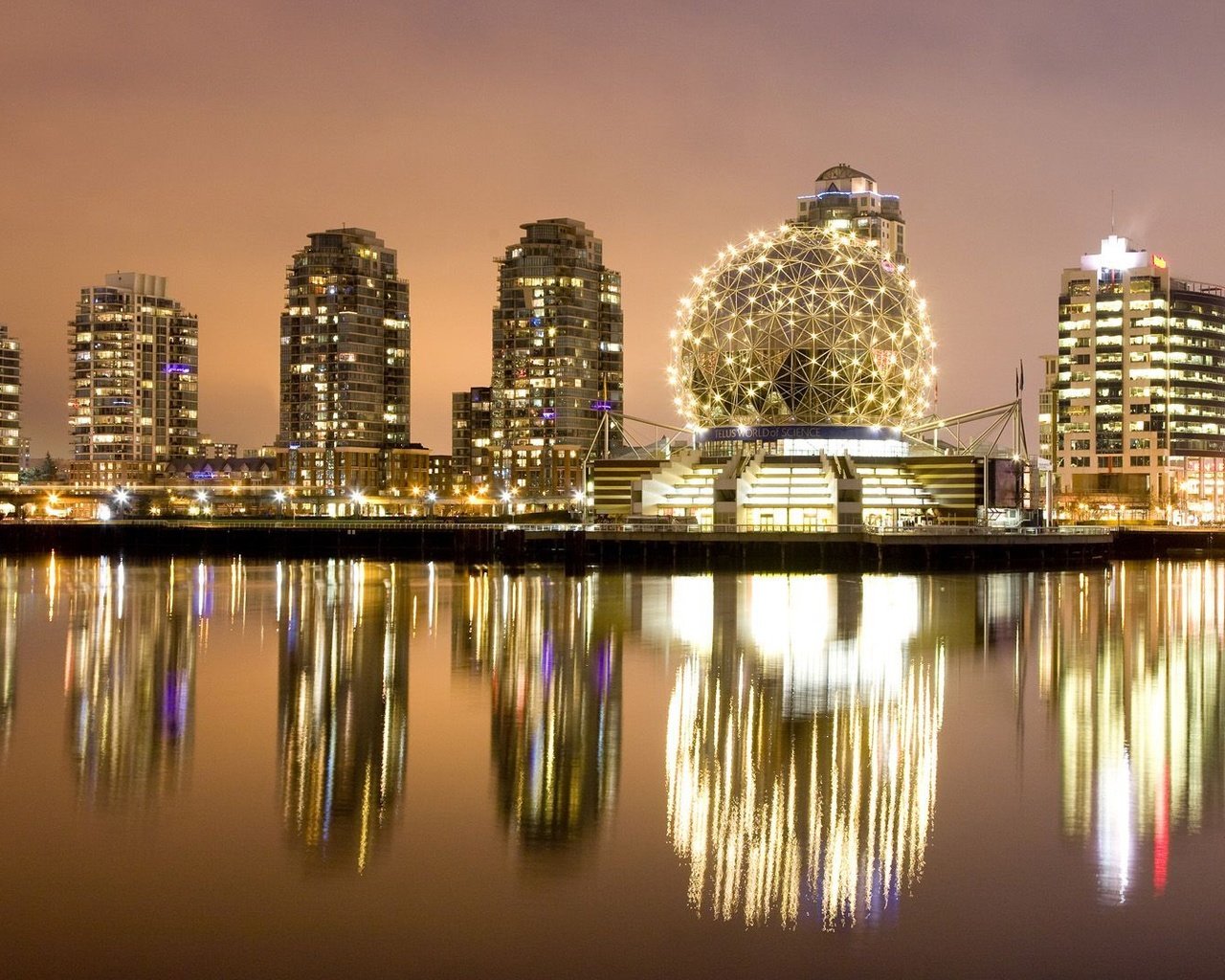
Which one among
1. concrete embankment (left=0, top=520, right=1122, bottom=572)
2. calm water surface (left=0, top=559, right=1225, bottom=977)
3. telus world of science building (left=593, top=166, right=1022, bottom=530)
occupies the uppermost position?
telus world of science building (left=593, top=166, right=1022, bottom=530)

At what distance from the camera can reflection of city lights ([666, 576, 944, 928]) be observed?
42.2 feet

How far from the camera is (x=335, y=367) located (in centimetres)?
17300

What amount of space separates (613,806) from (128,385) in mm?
182241

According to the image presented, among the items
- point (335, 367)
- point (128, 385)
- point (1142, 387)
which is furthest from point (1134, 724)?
point (128, 385)

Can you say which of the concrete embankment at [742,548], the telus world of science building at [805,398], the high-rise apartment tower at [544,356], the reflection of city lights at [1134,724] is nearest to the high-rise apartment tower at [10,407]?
the high-rise apartment tower at [544,356]

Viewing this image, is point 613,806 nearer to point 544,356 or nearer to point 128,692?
point 128,692

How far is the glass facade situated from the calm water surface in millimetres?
140128

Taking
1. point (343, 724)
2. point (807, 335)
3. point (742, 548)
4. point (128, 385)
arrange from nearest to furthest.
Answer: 1. point (343, 724)
2. point (742, 548)
3. point (807, 335)
4. point (128, 385)

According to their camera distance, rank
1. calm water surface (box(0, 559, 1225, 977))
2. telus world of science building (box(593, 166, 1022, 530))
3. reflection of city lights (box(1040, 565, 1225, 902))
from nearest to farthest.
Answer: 1. calm water surface (box(0, 559, 1225, 977))
2. reflection of city lights (box(1040, 565, 1225, 902))
3. telus world of science building (box(593, 166, 1022, 530))

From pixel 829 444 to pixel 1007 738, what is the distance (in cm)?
5550

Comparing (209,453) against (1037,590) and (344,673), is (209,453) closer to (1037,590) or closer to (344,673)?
(1037,590)

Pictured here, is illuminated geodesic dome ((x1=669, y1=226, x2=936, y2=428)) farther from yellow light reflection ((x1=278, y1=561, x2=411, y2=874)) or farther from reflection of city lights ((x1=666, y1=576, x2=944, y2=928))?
reflection of city lights ((x1=666, y1=576, x2=944, y2=928))

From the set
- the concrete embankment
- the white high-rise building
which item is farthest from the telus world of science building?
the white high-rise building

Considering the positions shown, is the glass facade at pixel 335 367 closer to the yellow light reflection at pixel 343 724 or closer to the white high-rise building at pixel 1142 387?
the white high-rise building at pixel 1142 387
